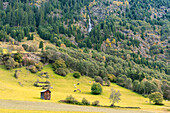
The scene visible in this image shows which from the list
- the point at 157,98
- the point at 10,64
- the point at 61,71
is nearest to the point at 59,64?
the point at 61,71

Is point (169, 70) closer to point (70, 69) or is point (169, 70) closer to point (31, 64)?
point (70, 69)

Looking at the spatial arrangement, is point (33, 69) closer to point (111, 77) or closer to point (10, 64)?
point (10, 64)

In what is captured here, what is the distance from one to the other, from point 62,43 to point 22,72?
8170 cm

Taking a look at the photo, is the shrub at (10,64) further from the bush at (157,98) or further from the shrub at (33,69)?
the bush at (157,98)

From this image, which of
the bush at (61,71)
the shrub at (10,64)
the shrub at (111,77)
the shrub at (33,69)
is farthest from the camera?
the shrub at (111,77)

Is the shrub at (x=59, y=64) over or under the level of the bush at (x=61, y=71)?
over

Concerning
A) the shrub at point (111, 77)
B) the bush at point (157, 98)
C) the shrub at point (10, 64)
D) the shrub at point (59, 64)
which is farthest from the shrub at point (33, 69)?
the bush at point (157, 98)

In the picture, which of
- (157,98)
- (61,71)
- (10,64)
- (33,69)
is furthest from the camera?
(61,71)

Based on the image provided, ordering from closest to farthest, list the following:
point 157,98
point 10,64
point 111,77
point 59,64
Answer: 1. point 157,98
2. point 10,64
3. point 59,64
4. point 111,77

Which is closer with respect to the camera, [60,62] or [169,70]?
[60,62]

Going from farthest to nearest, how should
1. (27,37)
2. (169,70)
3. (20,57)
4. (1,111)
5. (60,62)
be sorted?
(169,70)
(27,37)
(60,62)
(20,57)
(1,111)

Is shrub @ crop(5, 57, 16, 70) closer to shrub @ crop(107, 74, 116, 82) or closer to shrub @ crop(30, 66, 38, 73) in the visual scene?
shrub @ crop(30, 66, 38, 73)

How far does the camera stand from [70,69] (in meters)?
137

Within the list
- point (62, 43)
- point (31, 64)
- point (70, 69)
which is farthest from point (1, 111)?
point (62, 43)
